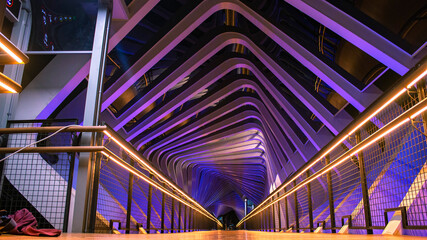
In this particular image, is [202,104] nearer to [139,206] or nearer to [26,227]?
[139,206]

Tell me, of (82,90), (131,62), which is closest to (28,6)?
(82,90)

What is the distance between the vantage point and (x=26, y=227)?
122 inches

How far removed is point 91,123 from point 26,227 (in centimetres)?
214

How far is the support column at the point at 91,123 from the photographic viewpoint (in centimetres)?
427

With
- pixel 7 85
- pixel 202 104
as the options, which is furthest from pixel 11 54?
pixel 202 104

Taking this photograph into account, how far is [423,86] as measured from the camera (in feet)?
9.64

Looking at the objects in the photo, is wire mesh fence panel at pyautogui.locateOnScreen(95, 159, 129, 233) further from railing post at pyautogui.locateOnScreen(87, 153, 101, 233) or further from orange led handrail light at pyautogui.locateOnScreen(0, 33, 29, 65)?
orange led handrail light at pyautogui.locateOnScreen(0, 33, 29, 65)

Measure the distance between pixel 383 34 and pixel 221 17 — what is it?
7731 mm

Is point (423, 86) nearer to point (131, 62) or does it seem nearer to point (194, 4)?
point (194, 4)

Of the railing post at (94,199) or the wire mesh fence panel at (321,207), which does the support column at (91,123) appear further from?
the wire mesh fence panel at (321,207)

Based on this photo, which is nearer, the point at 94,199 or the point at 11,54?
the point at 11,54

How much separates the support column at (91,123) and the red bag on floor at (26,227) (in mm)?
1002


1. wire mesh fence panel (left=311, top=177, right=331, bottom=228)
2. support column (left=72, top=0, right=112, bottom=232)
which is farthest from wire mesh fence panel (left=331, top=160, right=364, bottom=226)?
support column (left=72, top=0, right=112, bottom=232)

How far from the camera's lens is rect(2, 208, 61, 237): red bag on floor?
2.89 m
